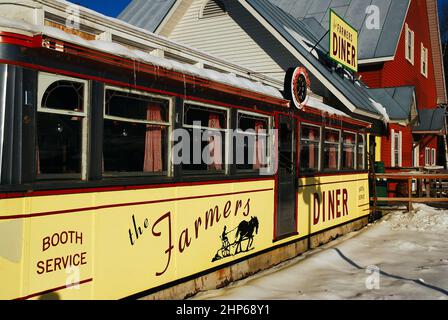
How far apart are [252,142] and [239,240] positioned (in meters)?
1.57

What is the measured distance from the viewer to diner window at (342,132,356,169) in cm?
1162

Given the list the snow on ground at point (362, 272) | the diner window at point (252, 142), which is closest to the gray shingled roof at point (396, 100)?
the snow on ground at point (362, 272)

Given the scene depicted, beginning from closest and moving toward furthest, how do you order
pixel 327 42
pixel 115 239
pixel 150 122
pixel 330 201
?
1. pixel 115 239
2. pixel 150 122
3. pixel 330 201
4. pixel 327 42

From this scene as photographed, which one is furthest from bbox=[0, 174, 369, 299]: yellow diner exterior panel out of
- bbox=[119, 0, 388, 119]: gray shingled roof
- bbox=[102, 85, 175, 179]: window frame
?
bbox=[119, 0, 388, 119]: gray shingled roof

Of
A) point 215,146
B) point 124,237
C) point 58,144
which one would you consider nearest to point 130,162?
point 124,237

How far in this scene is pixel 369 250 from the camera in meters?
9.44

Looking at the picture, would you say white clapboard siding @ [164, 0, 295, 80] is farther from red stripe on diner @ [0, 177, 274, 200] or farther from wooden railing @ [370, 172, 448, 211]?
red stripe on diner @ [0, 177, 274, 200]

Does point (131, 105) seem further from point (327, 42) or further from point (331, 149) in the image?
point (327, 42)

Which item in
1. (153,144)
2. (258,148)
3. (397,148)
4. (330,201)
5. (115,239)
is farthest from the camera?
(397,148)

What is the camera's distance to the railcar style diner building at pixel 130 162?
4055 millimetres

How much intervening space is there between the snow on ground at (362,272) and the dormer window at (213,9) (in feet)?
26.9

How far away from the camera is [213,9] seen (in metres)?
15.2

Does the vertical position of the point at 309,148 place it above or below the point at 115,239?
above
